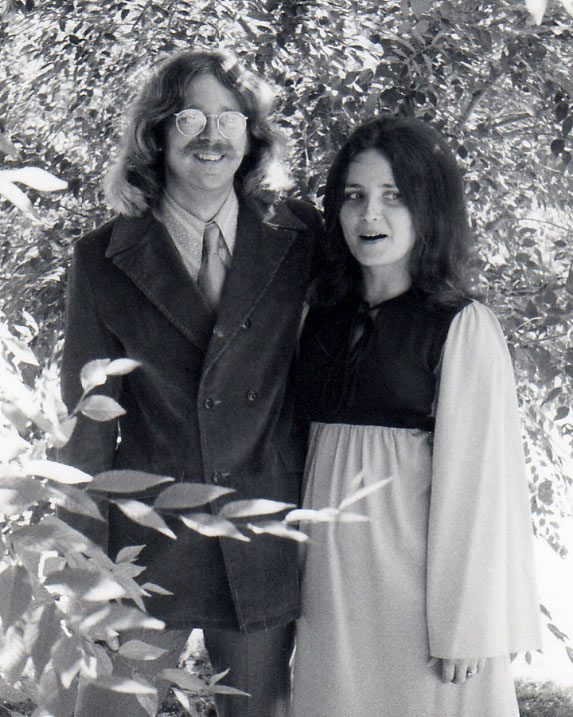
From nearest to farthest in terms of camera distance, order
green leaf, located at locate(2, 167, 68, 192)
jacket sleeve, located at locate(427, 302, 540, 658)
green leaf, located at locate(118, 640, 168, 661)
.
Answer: green leaf, located at locate(2, 167, 68, 192), green leaf, located at locate(118, 640, 168, 661), jacket sleeve, located at locate(427, 302, 540, 658)

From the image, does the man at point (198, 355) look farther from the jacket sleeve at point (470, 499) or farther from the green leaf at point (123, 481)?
the green leaf at point (123, 481)

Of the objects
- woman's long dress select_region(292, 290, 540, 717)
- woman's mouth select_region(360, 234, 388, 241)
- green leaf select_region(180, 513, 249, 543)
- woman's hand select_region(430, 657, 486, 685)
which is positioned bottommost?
woman's hand select_region(430, 657, 486, 685)

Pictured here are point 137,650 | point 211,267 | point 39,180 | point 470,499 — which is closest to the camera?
point 39,180

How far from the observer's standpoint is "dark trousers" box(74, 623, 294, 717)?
6.02 feet

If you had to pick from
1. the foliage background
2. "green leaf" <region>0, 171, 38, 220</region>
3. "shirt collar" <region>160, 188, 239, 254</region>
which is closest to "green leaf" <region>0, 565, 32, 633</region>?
"green leaf" <region>0, 171, 38, 220</region>

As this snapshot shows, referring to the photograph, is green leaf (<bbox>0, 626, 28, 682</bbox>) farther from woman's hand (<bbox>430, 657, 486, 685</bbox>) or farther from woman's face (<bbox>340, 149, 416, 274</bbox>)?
woman's face (<bbox>340, 149, 416, 274</bbox>)

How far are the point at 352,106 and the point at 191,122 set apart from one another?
556 millimetres

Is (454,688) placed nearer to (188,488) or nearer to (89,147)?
(188,488)

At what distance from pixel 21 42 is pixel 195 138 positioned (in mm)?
1405

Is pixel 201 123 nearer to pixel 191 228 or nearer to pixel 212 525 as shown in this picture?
pixel 191 228

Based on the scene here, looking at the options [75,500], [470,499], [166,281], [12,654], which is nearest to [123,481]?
[75,500]

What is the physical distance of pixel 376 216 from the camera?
179 cm

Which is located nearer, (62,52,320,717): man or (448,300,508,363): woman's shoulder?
(448,300,508,363): woman's shoulder

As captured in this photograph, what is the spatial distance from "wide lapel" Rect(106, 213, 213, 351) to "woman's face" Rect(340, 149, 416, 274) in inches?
13.3
